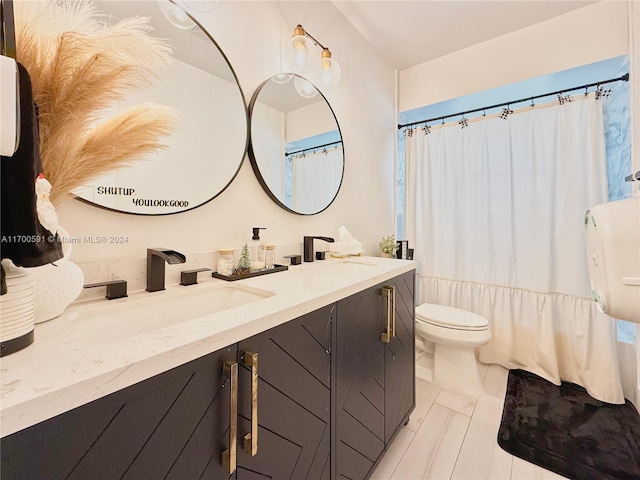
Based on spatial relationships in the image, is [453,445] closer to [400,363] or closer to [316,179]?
[400,363]

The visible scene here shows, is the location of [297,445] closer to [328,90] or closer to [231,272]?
[231,272]

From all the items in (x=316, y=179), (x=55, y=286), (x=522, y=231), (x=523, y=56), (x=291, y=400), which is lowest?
(x=291, y=400)

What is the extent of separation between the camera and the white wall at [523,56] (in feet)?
6.05

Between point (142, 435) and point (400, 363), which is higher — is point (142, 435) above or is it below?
above

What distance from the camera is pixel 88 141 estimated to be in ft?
2.22

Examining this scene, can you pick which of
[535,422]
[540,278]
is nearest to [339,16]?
[540,278]

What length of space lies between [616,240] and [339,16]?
2.04 m

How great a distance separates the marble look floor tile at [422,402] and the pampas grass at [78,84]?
1960 mm

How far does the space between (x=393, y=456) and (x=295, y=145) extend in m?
1.75

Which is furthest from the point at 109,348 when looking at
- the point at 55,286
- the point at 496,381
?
the point at 496,381

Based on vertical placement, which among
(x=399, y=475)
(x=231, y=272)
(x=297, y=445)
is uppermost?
(x=231, y=272)

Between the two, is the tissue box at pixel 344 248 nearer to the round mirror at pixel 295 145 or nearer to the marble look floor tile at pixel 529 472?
Answer: the round mirror at pixel 295 145

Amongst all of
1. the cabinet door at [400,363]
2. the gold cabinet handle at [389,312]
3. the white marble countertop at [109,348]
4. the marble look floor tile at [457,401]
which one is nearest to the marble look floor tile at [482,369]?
the marble look floor tile at [457,401]

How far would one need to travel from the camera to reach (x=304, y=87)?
1.60 meters
